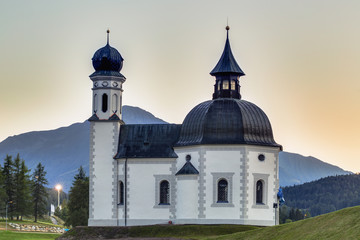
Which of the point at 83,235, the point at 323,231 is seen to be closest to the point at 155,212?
the point at 83,235

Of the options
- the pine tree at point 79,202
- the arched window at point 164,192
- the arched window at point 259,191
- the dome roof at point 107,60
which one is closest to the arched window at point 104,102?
the dome roof at point 107,60

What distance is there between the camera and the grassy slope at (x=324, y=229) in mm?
55953

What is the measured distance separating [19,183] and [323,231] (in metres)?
70.6

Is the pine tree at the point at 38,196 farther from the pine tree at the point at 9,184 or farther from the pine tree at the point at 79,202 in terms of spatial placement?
the pine tree at the point at 79,202

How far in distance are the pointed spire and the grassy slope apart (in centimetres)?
2941

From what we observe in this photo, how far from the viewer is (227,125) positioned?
3497 inches

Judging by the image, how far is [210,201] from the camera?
3467 inches

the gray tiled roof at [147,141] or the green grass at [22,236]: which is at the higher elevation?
the gray tiled roof at [147,141]

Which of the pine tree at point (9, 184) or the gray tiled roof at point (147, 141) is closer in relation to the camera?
the gray tiled roof at point (147, 141)

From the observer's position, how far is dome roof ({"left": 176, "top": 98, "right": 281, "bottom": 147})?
291ft

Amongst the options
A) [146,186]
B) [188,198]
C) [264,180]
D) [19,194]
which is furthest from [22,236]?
[264,180]

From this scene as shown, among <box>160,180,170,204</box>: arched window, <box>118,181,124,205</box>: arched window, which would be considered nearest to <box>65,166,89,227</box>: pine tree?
<box>118,181,124,205</box>: arched window

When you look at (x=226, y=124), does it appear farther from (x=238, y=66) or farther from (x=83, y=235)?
(x=83, y=235)

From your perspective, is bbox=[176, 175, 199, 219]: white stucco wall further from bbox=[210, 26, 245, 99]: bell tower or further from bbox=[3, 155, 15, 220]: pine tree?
bbox=[3, 155, 15, 220]: pine tree
